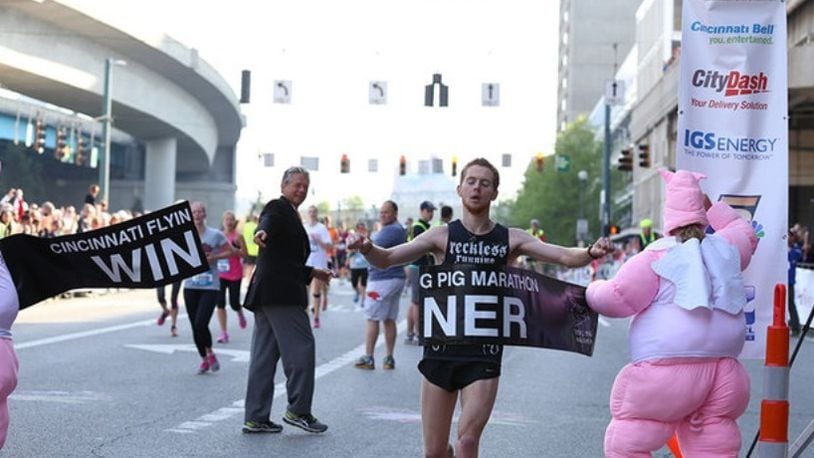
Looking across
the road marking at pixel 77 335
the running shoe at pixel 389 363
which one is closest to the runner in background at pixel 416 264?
the running shoe at pixel 389 363

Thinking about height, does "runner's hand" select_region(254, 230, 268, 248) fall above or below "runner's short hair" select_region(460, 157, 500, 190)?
below

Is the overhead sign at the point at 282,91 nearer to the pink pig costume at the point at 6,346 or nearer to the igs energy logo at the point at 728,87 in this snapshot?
the igs energy logo at the point at 728,87

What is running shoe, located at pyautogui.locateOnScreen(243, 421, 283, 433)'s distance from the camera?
10984mm

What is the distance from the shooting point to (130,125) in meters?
63.4

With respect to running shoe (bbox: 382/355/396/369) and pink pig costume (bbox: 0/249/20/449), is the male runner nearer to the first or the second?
pink pig costume (bbox: 0/249/20/449)

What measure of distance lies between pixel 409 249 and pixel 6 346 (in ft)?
6.89

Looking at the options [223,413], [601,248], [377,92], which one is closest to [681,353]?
[601,248]

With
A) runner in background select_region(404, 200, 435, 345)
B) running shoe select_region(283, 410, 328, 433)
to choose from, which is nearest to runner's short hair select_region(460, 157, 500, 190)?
running shoe select_region(283, 410, 328, 433)

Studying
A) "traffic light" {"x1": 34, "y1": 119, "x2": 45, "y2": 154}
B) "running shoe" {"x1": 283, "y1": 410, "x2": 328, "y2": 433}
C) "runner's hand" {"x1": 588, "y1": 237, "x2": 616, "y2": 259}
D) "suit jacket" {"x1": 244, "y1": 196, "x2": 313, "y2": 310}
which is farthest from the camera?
"traffic light" {"x1": 34, "y1": 119, "x2": 45, "y2": 154}

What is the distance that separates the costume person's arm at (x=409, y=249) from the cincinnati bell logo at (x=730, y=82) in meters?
2.41

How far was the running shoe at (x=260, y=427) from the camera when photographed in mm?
10984

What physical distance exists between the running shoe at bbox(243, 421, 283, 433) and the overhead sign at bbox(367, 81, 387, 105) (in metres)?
36.4

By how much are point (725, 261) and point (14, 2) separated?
36.9 m

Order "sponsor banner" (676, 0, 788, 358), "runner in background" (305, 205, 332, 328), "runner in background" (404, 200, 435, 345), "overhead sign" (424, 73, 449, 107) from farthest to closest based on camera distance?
"overhead sign" (424, 73, 449, 107), "runner in background" (305, 205, 332, 328), "runner in background" (404, 200, 435, 345), "sponsor banner" (676, 0, 788, 358)
